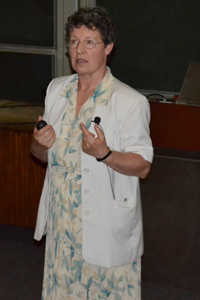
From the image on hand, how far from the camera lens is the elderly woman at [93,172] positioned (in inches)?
60.9

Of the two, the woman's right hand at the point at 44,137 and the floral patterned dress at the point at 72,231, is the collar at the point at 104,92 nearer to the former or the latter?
the floral patterned dress at the point at 72,231

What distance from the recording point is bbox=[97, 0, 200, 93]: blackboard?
3129 millimetres

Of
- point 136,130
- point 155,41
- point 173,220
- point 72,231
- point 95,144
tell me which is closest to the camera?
point 95,144

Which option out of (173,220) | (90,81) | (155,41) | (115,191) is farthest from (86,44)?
(155,41)

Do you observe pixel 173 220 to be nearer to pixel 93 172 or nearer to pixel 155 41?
pixel 93 172

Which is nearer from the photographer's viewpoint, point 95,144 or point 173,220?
point 95,144

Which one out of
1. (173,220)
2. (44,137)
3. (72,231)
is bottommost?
(173,220)

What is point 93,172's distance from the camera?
157 cm

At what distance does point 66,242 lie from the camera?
1.68 metres

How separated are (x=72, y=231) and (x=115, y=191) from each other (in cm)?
22

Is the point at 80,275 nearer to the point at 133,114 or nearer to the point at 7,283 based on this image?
the point at 133,114

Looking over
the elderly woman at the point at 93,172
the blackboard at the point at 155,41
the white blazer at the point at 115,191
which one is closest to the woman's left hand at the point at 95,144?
the elderly woman at the point at 93,172

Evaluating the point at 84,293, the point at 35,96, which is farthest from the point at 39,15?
the point at 84,293

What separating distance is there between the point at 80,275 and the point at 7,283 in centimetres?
103
